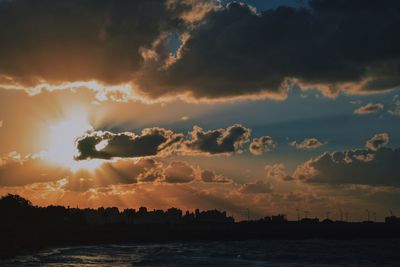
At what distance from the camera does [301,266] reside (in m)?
104

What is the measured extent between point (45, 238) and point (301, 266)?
11898cm

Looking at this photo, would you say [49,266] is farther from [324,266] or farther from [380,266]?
[380,266]

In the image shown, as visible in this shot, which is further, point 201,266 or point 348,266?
point 348,266

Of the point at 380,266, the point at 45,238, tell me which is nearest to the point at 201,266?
the point at 380,266

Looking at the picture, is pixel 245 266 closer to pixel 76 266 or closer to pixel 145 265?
pixel 145 265

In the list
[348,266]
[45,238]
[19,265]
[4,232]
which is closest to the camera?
[19,265]

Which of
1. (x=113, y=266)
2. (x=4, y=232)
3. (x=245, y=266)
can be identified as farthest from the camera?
(x=4, y=232)

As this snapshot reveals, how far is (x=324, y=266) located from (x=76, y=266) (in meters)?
45.8

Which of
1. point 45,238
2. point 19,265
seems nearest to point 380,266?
point 19,265

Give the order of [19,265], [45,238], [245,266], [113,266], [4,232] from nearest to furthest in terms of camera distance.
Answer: [19,265], [113,266], [245,266], [4,232], [45,238]

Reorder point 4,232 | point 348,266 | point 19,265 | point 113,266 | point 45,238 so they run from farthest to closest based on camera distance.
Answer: point 45,238 < point 4,232 < point 348,266 < point 113,266 < point 19,265

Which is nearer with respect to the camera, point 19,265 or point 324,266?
point 19,265

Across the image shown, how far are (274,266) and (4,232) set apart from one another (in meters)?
93.8

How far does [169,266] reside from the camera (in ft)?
312
